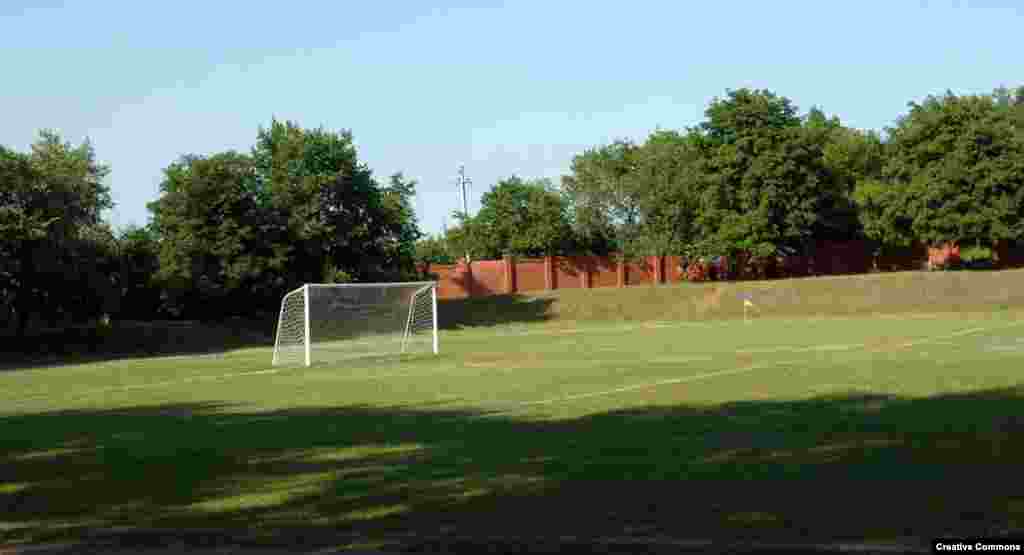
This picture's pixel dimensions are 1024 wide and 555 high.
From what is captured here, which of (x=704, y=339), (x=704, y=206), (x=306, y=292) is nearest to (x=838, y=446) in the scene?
(x=306, y=292)

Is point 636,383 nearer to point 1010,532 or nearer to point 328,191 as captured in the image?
point 1010,532

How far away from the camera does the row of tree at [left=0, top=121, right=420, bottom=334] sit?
46094 mm

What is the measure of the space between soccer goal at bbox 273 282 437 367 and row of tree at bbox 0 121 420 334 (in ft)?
37.0

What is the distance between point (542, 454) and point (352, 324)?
92.8 ft

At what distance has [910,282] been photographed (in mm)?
63438

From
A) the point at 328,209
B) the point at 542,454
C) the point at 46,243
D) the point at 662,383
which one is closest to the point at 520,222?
the point at 328,209

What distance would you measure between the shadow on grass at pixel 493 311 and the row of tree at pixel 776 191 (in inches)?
501

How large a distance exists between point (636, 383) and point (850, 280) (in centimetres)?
4530

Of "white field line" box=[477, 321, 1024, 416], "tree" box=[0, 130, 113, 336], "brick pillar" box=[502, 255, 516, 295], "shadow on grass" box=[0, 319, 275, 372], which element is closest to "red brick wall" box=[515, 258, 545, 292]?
"brick pillar" box=[502, 255, 516, 295]

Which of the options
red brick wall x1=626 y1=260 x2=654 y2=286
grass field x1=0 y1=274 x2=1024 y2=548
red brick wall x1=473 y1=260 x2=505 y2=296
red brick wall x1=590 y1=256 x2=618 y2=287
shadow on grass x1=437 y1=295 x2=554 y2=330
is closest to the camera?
grass field x1=0 y1=274 x2=1024 y2=548

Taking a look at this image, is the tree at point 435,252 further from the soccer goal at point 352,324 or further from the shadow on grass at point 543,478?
the shadow on grass at point 543,478

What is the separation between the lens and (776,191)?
235ft

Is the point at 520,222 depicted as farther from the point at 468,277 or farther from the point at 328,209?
the point at 328,209

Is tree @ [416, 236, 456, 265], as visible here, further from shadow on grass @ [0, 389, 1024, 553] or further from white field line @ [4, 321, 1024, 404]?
shadow on grass @ [0, 389, 1024, 553]
